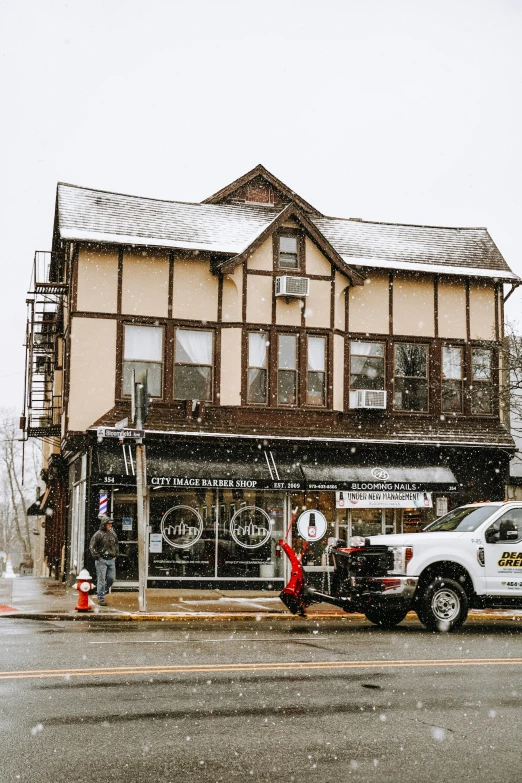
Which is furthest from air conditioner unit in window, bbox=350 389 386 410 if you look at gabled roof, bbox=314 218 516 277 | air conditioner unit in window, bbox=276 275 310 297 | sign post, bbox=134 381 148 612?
sign post, bbox=134 381 148 612

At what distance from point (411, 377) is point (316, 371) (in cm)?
271

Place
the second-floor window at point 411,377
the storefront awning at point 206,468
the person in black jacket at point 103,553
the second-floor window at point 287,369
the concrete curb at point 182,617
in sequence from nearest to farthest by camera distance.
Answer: the concrete curb at point 182,617
the person in black jacket at point 103,553
the storefront awning at point 206,468
the second-floor window at point 287,369
the second-floor window at point 411,377

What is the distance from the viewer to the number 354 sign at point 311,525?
2000 centimetres

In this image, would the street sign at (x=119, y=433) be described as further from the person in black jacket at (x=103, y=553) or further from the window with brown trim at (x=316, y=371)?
the window with brown trim at (x=316, y=371)

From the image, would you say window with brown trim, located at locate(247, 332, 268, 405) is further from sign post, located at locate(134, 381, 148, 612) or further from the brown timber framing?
sign post, located at locate(134, 381, 148, 612)

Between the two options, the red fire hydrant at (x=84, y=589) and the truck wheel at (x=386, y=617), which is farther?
the red fire hydrant at (x=84, y=589)

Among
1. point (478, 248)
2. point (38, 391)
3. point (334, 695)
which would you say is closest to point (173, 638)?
point (334, 695)

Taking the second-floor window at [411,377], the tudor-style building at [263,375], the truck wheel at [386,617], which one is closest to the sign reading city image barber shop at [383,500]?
the tudor-style building at [263,375]

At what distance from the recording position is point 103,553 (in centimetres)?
1880

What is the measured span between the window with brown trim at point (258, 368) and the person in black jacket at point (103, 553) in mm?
6122

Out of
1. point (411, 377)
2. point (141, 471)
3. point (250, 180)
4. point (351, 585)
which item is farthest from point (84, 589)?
point (250, 180)

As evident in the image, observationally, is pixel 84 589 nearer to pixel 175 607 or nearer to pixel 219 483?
pixel 175 607

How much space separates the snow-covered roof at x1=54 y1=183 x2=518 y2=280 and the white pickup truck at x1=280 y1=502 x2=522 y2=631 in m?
10.8

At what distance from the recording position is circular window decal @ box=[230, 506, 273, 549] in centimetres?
2369
